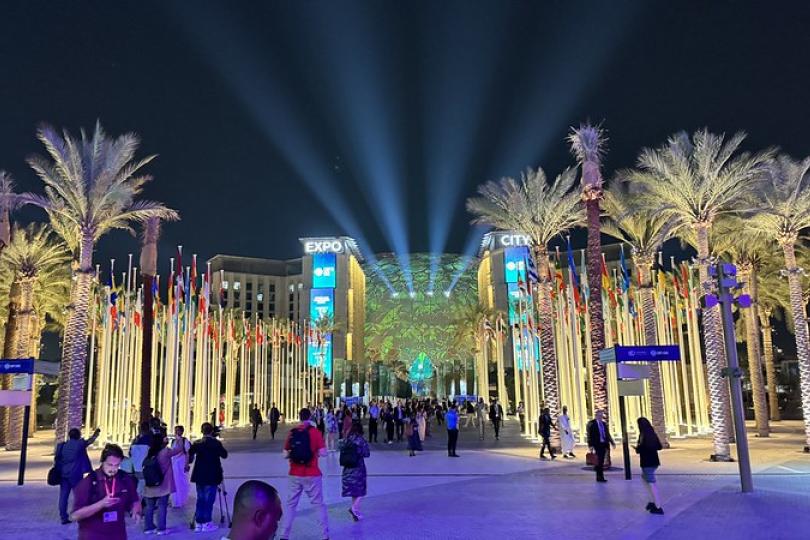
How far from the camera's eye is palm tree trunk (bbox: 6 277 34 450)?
28.3 m

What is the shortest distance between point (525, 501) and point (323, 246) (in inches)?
4080

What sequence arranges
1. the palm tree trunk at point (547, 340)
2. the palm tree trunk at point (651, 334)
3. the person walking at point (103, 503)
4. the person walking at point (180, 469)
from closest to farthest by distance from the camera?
the person walking at point (103, 503)
the person walking at point (180, 469)
the palm tree trunk at point (651, 334)
the palm tree trunk at point (547, 340)

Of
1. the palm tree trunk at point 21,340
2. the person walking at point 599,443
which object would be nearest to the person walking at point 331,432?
the person walking at point 599,443

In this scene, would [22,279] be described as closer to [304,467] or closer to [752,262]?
[304,467]

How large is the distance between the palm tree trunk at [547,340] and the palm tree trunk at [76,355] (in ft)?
52.4

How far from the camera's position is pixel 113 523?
16.5 ft

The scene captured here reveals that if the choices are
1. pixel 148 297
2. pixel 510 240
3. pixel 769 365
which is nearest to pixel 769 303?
pixel 769 365

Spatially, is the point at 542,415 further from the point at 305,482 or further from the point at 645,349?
the point at 305,482

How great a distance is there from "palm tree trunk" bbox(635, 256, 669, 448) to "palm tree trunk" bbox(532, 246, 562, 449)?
3.26 metres

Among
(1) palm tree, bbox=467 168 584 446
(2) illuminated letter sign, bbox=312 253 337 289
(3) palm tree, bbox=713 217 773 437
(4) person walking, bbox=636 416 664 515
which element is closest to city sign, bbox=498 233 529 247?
(2) illuminated letter sign, bbox=312 253 337 289

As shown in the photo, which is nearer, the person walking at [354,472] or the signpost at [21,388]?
the person walking at [354,472]

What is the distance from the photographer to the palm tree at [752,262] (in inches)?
1053

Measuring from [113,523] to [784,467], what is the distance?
54.4 ft

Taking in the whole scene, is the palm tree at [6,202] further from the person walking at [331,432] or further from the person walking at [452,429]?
the person walking at [452,429]
